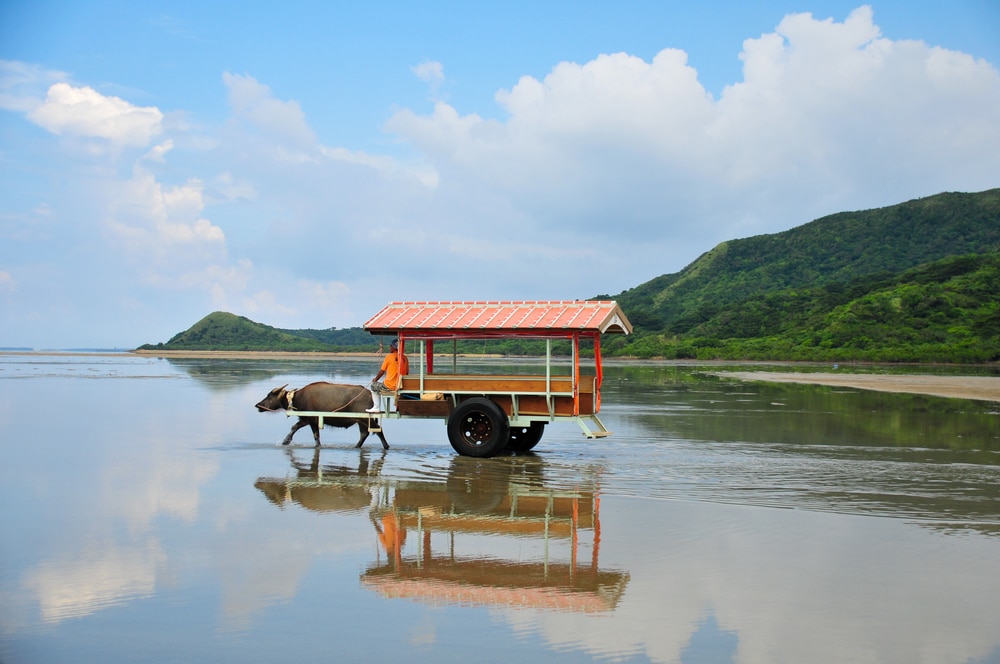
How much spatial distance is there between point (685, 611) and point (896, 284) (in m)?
86.7

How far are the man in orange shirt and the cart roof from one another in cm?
47

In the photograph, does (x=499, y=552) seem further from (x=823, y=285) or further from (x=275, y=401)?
(x=823, y=285)

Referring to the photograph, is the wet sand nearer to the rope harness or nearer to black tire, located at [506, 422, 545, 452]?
black tire, located at [506, 422, 545, 452]

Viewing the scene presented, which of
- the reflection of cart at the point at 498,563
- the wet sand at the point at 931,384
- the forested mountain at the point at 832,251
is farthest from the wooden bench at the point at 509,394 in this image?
the forested mountain at the point at 832,251

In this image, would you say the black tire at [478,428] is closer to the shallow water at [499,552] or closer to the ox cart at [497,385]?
the ox cart at [497,385]

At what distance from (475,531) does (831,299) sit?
86.7m

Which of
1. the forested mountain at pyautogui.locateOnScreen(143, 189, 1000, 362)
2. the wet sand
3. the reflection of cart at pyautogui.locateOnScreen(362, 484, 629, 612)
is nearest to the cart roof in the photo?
the reflection of cart at pyautogui.locateOnScreen(362, 484, 629, 612)

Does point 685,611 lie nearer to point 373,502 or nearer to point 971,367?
point 373,502

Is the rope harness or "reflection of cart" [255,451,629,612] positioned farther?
the rope harness

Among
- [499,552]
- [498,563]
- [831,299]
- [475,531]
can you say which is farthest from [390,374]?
[831,299]

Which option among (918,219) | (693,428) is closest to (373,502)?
(693,428)

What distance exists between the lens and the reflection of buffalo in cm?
1077

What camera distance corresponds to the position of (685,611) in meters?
6.67

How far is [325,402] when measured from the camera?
55.2 feet
